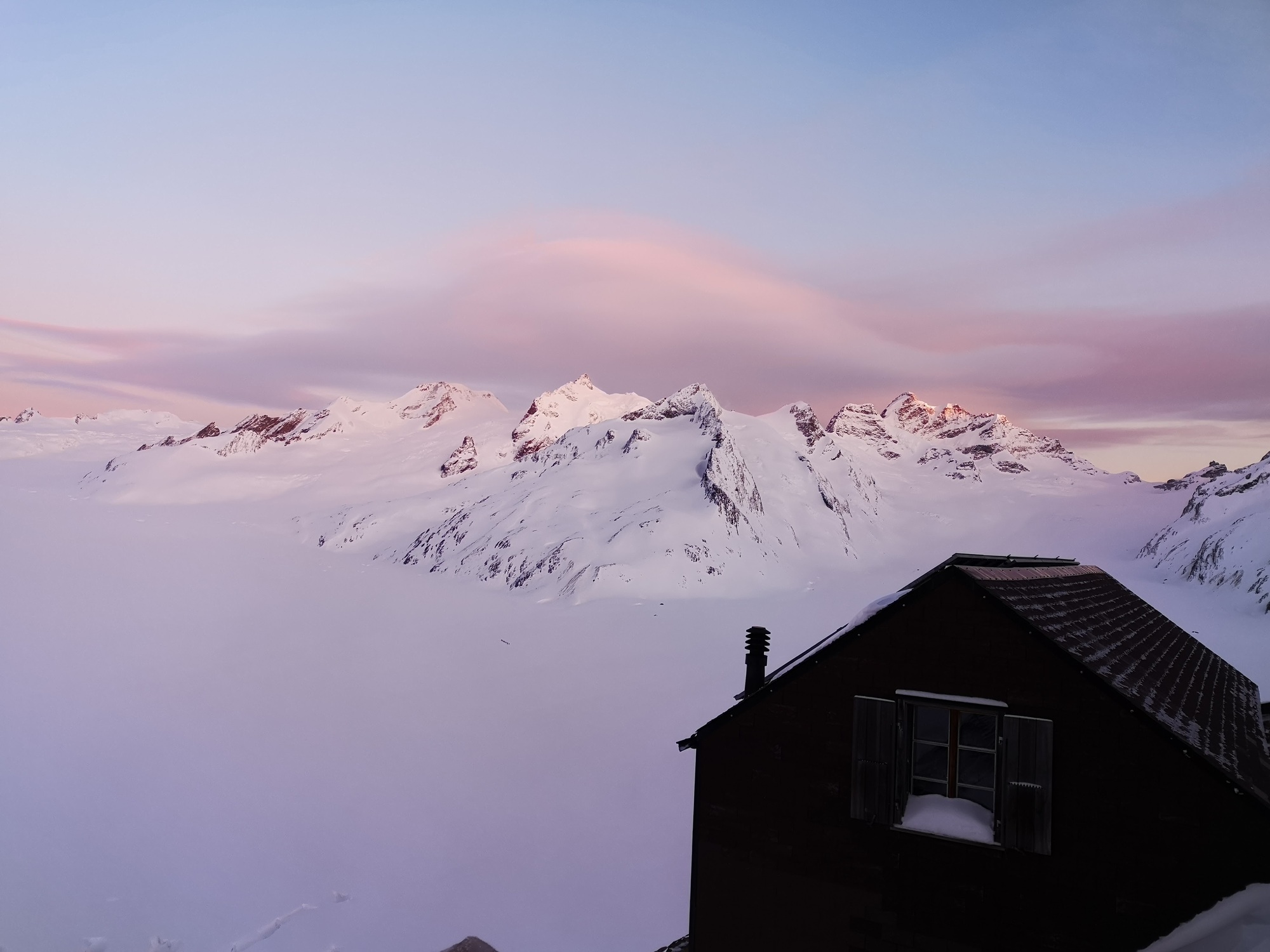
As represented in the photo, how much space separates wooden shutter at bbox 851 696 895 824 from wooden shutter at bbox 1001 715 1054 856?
4.46ft

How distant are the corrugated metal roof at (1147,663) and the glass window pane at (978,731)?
5.26 ft

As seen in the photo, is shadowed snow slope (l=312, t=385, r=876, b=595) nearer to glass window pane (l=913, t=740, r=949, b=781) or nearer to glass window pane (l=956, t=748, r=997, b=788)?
glass window pane (l=913, t=740, r=949, b=781)

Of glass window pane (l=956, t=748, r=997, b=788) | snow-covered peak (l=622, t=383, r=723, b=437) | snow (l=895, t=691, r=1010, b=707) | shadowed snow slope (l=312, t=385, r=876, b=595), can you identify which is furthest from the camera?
snow-covered peak (l=622, t=383, r=723, b=437)

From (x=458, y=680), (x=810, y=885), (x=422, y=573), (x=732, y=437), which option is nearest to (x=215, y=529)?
(x=422, y=573)

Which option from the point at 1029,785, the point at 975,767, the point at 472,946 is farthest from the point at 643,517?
the point at 1029,785

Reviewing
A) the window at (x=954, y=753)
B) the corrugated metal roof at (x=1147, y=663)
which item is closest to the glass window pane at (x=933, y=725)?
the window at (x=954, y=753)

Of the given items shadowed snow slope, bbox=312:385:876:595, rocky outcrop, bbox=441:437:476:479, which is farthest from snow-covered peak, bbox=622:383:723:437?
rocky outcrop, bbox=441:437:476:479

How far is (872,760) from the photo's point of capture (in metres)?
9.86

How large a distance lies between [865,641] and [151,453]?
9070 inches

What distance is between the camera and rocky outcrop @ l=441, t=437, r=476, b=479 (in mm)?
168000

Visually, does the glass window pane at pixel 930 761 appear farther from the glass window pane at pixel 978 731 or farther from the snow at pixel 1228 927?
the snow at pixel 1228 927

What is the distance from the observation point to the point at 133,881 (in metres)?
16.1

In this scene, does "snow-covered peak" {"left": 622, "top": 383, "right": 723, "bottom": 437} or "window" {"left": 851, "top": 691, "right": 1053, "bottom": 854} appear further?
"snow-covered peak" {"left": 622, "top": 383, "right": 723, "bottom": 437}

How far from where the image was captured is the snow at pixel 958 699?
930cm
